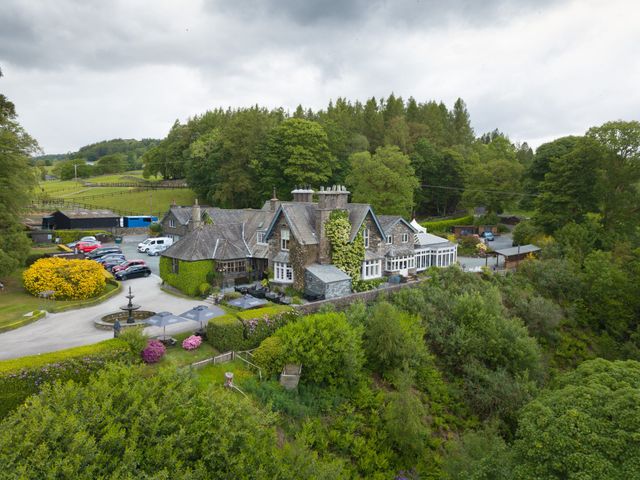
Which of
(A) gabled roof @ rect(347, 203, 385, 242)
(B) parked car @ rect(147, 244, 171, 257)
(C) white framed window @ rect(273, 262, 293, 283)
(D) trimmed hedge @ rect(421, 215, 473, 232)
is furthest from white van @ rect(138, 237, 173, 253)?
(D) trimmed hedge @ rect(421, 215, 473, 232)

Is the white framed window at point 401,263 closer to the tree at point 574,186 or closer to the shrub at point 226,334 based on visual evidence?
the shrub at point 226,334

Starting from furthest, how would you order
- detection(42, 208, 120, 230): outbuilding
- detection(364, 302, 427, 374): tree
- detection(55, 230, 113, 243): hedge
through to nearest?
detection(42, 208, 120, 230): outbuilding, detection(55, 230, 113, 243): hedge, detection(364, 302, 427, 374): tree

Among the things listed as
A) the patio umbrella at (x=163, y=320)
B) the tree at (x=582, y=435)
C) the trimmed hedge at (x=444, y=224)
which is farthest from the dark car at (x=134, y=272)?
the trimmed hedge at (x=444, y=224)

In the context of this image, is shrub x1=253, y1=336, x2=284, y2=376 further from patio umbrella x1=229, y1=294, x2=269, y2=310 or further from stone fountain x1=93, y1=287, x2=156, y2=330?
stone fountain x1=93, y1=287, x2=156, y2=330

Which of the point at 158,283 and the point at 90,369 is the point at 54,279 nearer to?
the point at 158,283

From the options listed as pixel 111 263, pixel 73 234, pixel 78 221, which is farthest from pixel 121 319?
pixel 78 221

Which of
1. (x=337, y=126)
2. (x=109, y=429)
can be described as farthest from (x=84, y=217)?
(x=109, y=429)
